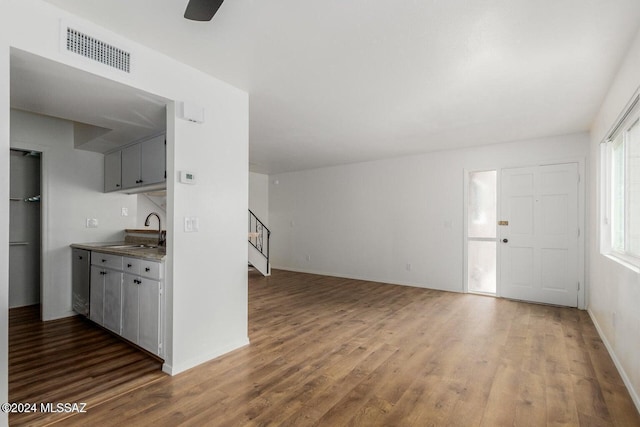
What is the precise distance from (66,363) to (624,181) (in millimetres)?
5151

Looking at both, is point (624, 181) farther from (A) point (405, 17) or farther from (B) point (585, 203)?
(A) point (405, 17)

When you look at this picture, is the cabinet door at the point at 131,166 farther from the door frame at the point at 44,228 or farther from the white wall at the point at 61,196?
the door frame at the point at 44,228

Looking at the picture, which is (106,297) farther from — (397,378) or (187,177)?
(397,378)

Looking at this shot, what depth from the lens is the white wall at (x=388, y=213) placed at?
215 inches

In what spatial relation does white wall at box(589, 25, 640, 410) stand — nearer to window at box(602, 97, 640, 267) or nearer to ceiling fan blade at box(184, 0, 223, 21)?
window at box(602, 97, 640, 267)

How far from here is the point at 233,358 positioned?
2.85m

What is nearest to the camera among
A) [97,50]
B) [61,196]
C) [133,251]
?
[97,50]

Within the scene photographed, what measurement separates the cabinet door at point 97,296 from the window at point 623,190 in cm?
488

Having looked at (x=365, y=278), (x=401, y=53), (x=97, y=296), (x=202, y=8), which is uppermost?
(x=401, y=53)

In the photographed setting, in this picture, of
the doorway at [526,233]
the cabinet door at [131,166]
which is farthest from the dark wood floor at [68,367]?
the doorway at [526,233]

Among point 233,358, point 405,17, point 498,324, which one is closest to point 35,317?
point 233,358

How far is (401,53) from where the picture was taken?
8.06 feet

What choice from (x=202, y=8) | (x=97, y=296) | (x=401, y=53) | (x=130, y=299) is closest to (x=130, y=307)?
(x=130, y=299)

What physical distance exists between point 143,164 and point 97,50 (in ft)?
5.15
